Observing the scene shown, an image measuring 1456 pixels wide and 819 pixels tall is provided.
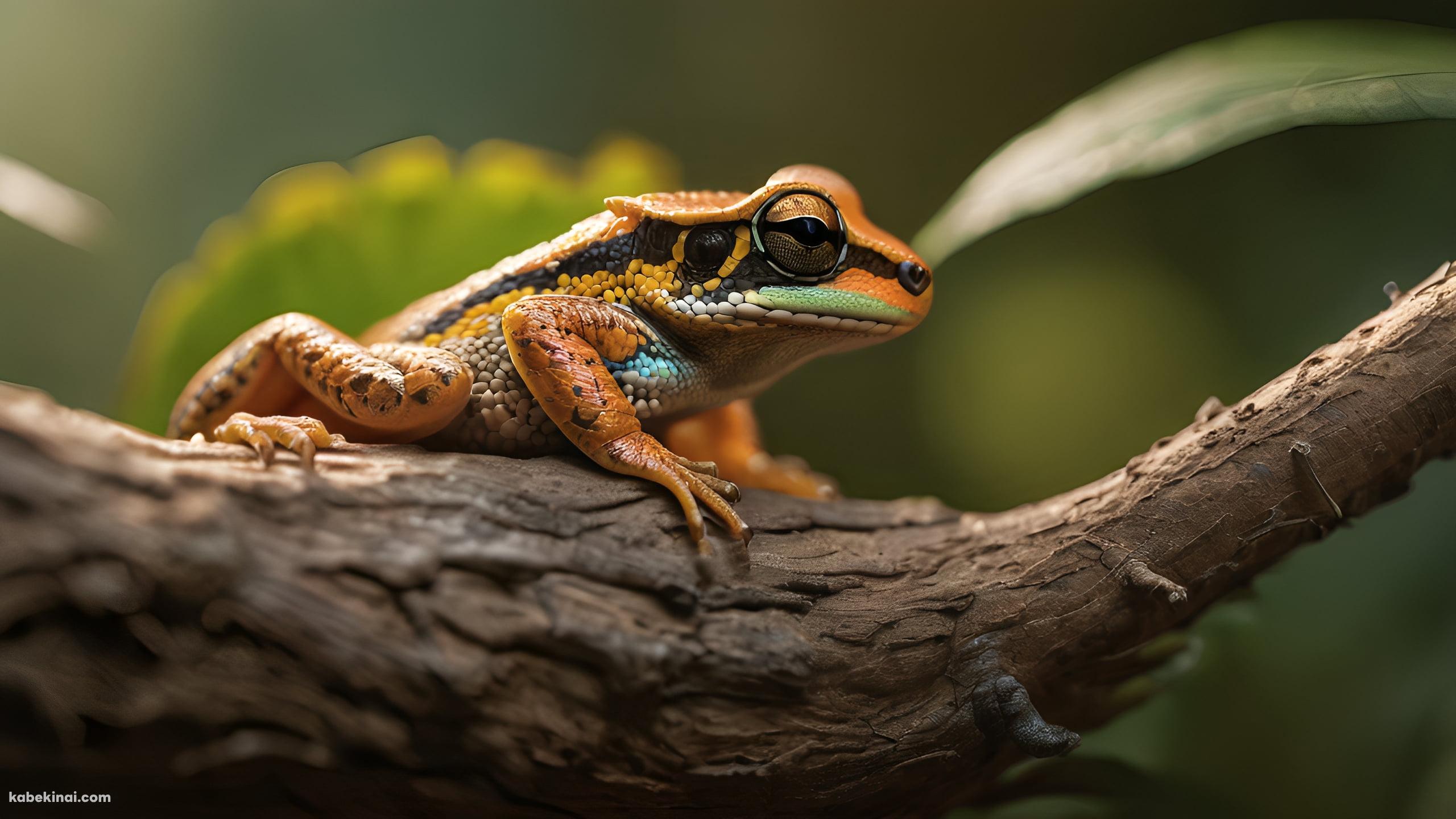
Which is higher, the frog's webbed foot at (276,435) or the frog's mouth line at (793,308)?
the frog's mouth line at (793,308)

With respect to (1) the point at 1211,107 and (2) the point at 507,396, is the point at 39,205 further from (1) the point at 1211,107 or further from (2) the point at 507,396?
(1) the point at 1211,107

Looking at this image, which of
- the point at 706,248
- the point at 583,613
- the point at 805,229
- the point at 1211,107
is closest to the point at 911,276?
the point at 805,229

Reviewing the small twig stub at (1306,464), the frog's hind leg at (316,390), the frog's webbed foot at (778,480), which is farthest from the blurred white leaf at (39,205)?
the small twig stub at (1306,464)

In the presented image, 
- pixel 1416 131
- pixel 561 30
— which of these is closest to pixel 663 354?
pixel 1416 131

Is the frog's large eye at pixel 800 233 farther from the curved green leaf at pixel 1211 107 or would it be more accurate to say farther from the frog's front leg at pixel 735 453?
the frog's front leg at pixel 735 453

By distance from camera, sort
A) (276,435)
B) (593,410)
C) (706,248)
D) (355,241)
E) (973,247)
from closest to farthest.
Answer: (276,435), (593,410), (706,248), (355,241), (973,247)

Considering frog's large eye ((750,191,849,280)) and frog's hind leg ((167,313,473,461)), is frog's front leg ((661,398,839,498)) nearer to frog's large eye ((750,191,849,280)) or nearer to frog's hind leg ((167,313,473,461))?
frog's large eye ((750,191,849,280))
